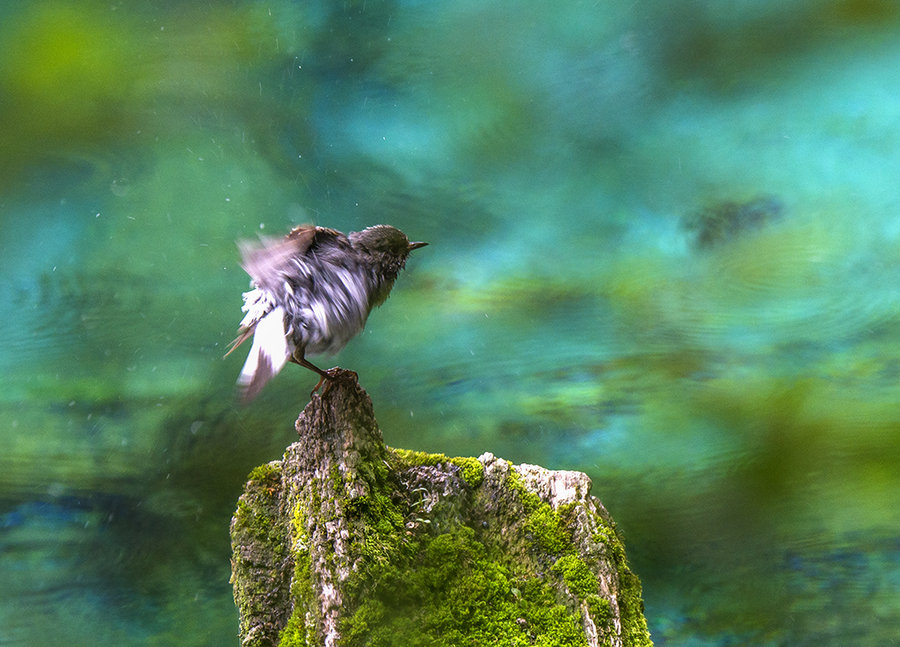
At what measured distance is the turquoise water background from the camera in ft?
8.46

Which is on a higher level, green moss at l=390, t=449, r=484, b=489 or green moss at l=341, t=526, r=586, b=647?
green moss at l=390, t=449, r=484, b=489

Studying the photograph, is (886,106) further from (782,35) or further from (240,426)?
(240,426)

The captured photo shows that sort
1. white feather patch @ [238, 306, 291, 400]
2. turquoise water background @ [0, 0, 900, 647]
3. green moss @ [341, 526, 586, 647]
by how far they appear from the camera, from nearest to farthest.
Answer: green moss @ [341, 526, 586, 647] < white feather patch @ [238, 306, 291, 400] < turquoise water background @ [0, 0, 900, 647]

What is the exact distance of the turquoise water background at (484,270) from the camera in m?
2.58

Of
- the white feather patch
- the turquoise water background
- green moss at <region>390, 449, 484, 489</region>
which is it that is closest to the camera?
the white feather patch

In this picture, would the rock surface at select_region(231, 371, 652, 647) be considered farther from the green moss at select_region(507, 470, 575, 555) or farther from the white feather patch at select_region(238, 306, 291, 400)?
the white feather patch at select_region(238, 306, 291, 400)

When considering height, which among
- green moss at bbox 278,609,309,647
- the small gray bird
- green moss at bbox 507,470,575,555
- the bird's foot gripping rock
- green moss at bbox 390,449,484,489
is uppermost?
the small gray bird

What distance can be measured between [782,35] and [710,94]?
32 cm

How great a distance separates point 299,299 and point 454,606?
71 cm

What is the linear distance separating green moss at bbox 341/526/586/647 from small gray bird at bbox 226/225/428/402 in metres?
0.45

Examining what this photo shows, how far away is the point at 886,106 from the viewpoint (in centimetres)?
257

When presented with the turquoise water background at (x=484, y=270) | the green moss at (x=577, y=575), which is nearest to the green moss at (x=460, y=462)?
the green moss at (x=577, y=575)

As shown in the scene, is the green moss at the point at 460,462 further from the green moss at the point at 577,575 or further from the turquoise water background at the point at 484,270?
the turquoise water background at the point at 484,270

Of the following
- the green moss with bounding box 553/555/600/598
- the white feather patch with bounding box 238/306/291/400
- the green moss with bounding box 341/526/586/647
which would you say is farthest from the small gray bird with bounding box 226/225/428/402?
the green moss with bounding box 553/555/600/598
